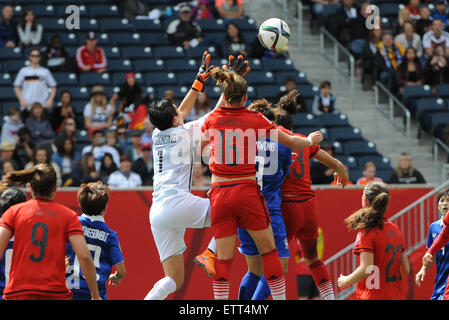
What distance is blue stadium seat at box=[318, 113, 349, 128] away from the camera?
1595cm

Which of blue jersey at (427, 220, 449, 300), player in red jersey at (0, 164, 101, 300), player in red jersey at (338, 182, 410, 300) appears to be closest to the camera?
player in red jersey at (0, 164, 101, 300)

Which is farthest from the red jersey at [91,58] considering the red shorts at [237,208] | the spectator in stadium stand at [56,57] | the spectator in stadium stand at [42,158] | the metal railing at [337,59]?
the red shorts at [237,208]

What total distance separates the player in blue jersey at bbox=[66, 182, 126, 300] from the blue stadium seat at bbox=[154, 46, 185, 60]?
947 cm

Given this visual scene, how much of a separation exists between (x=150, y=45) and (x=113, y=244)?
10.1 meters

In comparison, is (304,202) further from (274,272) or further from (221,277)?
(221,277)

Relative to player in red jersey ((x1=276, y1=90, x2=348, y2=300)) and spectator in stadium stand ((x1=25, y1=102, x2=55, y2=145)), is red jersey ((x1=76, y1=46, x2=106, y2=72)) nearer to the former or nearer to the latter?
spectator in stadium stand ((x1=25, y1=102, x2=55, y2=145))

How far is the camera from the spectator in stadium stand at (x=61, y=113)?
15.1 metres

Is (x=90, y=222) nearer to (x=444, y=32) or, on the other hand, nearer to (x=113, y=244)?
(x=113, y=244)

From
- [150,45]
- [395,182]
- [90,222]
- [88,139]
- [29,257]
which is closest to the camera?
[29,257]

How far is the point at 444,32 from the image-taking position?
17969 mm

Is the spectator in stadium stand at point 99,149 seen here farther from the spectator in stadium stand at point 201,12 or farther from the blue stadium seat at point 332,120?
the spectator in stadium stand at point 201,12

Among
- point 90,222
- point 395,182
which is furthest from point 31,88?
point 90,222

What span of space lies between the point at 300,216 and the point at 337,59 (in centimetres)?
Result: 983

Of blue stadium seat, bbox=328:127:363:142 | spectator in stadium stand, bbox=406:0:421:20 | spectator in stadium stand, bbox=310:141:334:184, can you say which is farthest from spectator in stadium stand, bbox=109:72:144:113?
spectator in stadium stand, bbox=406:0:421:20
